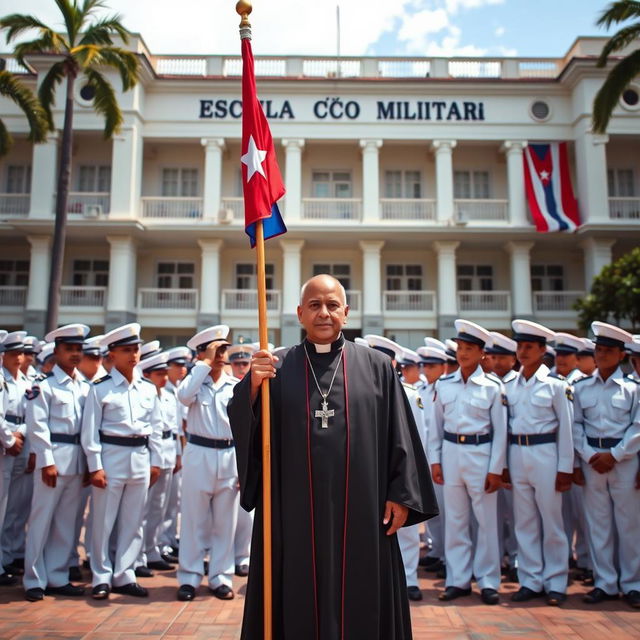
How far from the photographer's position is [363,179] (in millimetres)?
20641

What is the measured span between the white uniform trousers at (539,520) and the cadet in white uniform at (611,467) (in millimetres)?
351

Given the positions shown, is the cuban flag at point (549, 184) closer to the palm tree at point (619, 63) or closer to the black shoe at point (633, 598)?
the palm tree at point (619, 63)

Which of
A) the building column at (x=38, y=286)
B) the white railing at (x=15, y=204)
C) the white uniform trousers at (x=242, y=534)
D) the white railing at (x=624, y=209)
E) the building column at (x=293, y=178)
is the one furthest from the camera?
the white railing at (x=15, y=204)

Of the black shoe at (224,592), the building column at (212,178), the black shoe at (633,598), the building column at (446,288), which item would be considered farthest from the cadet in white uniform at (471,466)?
the building column at (212,178)

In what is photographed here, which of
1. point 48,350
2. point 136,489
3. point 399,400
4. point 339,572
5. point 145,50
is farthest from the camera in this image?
point 145,50

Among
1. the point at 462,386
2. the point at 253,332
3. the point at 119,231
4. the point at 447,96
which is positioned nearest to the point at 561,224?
the point at 447,96

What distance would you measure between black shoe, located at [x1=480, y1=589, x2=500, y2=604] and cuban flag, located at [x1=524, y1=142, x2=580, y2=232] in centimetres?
1729

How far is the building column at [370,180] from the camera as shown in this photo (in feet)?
66.4

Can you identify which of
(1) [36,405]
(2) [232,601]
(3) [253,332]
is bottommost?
(2) [232,601]

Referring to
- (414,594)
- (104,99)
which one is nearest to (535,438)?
(414,594)

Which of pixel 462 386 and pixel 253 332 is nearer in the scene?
pixel 462 386

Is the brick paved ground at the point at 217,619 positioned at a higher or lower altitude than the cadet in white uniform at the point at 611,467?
lower

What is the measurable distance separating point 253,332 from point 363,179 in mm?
6899

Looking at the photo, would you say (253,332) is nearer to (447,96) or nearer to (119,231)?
(119,231)
